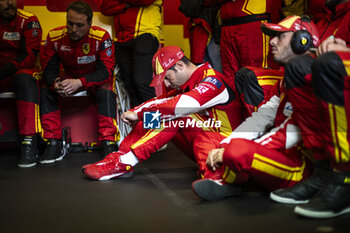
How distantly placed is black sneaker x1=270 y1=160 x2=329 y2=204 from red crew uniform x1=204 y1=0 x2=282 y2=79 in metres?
1.21

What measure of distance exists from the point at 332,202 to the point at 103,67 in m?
2.06

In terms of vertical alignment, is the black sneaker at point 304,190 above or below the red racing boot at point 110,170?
above

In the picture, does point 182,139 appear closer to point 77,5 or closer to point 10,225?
point 10,225

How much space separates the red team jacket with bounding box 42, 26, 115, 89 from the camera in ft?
9.87

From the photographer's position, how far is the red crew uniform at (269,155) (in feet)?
5.09

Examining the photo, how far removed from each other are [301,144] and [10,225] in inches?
47.7

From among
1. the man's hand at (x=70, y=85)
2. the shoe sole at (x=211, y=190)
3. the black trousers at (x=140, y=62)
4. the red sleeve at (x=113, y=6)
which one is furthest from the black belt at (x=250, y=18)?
the shoe sole at (x=211, y=190)

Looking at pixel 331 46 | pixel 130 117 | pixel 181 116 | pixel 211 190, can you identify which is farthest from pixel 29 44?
pixel 331 46

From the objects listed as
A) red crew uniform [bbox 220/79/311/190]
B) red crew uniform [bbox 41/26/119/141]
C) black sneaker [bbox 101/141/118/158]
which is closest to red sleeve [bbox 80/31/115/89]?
red crew uniform [bbox 41/26/119/141]

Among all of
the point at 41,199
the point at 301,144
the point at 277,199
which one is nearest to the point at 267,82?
the point at 301,144

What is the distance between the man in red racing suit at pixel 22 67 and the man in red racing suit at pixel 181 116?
0.78 m

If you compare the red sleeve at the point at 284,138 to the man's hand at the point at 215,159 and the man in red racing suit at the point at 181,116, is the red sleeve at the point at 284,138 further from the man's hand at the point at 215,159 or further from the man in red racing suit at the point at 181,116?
the man in red racing suit at the point at 181,116

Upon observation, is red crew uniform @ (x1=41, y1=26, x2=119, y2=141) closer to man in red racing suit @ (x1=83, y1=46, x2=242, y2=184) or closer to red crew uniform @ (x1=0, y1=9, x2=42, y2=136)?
red crew uniform @ (x1=0, y1=9, x2=42, y2=136)

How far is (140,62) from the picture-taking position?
10.5 ft
